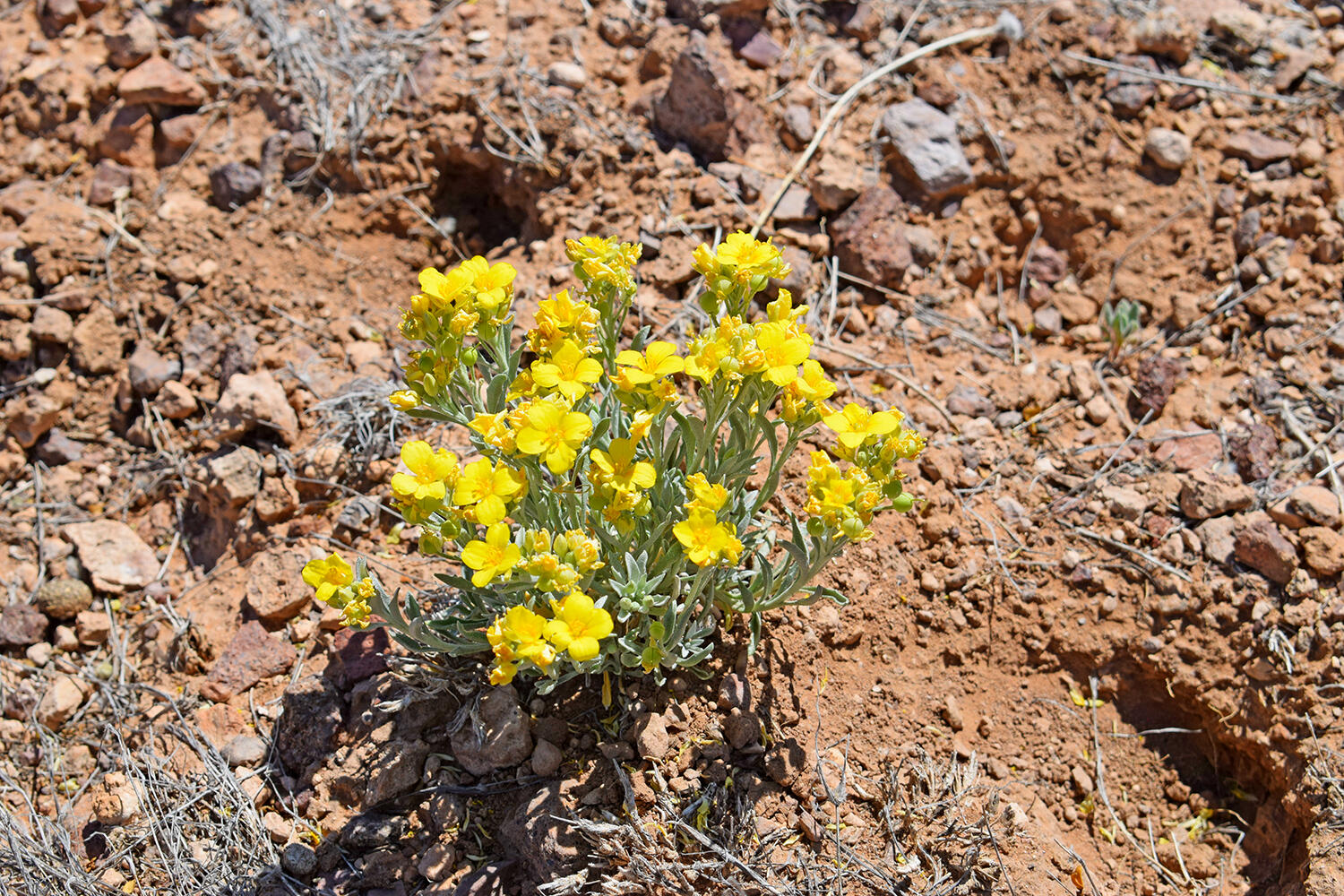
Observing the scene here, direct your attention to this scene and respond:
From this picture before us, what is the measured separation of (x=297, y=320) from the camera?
13.3 feet

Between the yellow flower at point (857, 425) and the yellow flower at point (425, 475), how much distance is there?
0.94m

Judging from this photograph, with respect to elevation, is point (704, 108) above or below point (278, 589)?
above

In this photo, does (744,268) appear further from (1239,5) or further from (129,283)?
(1239,5)

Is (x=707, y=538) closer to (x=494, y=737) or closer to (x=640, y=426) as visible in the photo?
(x=640, y=426)

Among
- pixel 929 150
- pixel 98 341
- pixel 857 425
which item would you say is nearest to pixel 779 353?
pixel 857 425

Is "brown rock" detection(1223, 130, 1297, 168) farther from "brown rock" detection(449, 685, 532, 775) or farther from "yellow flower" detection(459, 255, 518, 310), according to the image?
"brown rock" detection(449, 685, 532, 775)

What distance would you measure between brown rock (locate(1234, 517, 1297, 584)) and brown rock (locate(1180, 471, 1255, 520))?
101 mm

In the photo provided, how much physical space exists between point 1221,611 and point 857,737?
4.50 ft

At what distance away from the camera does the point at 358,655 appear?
3.13 metres

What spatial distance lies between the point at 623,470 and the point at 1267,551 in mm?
2362

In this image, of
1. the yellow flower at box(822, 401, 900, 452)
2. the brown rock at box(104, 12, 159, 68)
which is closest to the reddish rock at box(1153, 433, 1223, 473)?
the yellow flower at box(822, 401, 900, 452)

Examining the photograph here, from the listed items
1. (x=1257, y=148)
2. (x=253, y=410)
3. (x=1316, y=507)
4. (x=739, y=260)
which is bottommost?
(x=253, y=410)

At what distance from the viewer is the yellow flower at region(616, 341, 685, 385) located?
226cm

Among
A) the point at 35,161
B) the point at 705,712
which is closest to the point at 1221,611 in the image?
the point at 705,712
